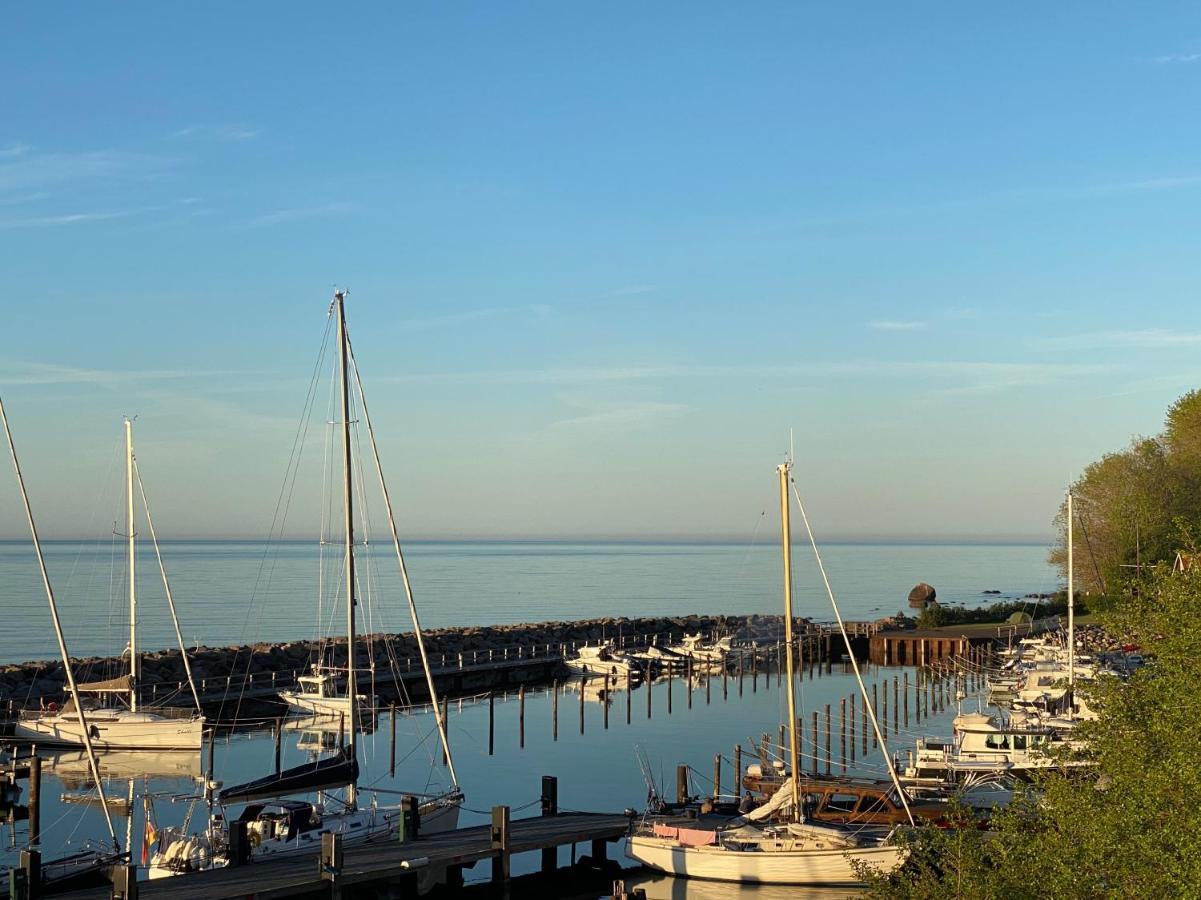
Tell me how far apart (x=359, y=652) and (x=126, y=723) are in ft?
95.5

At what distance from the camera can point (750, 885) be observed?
108 ft

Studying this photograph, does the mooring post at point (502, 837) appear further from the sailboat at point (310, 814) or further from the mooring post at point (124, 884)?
the mooring post at point (124, 884)

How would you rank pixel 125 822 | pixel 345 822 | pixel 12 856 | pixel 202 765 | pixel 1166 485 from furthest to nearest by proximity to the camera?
pixel 1166 485 → pixel 202 765 → pixel 125 822 → pixel 12 856 → pixel 345 822

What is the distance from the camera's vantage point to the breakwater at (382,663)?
65.6 m

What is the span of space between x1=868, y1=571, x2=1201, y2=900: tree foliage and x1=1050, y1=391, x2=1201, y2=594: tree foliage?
61.9 meters

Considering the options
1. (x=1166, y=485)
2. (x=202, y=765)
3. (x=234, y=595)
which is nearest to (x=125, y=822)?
(x=202, y=765)

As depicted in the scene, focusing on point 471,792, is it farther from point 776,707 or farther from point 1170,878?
point 1170,878

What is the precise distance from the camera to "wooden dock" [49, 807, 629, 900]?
26906 millimetres

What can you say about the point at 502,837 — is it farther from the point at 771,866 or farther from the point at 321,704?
the point at 321,704

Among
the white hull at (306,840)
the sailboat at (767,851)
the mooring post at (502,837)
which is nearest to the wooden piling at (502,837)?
the mooring post at (502,837)

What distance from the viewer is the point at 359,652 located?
8181 cm

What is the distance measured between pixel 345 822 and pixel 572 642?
61107mm

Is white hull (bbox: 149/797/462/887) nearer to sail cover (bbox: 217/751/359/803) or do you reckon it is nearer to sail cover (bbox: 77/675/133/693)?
sail cover (bbox: 217/751/359/803)

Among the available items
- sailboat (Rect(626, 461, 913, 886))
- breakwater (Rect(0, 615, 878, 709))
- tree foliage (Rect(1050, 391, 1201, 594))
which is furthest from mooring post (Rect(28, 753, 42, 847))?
tree foliage (Rect(1050, 391, 1201, 594))
